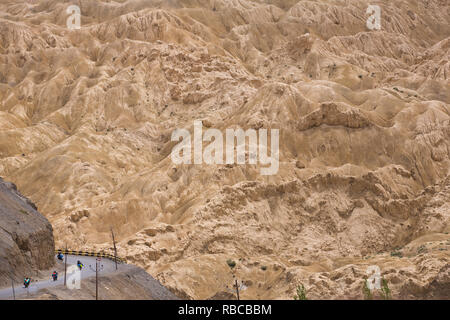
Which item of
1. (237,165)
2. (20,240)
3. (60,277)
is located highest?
(237,165)

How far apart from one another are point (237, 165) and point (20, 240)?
3061 centimetres

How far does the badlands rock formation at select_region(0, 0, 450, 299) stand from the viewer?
52.2m

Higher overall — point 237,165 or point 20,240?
point 237,165

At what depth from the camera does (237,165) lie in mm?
61750

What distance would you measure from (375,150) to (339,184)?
7.57 meters

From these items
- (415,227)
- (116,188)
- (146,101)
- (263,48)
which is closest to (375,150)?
(415,227)

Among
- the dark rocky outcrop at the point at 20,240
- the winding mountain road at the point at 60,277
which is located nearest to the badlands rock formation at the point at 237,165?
the winding mountain road at the point at 60,277

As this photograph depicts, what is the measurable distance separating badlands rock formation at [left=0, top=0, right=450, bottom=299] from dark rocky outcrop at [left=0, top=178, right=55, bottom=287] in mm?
12936

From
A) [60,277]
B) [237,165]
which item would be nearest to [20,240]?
[60,277]

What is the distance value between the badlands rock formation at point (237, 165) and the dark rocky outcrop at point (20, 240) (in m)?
12.9

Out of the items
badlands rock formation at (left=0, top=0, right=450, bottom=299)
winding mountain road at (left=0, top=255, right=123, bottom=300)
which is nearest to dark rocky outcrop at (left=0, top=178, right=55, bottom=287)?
winding mountain road at (left=0, top=255, right=123, bottom=300)

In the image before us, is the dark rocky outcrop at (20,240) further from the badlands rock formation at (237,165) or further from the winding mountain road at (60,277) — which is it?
the badlands rock formation at (237,165)

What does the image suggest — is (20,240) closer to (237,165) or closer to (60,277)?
(60,277)
